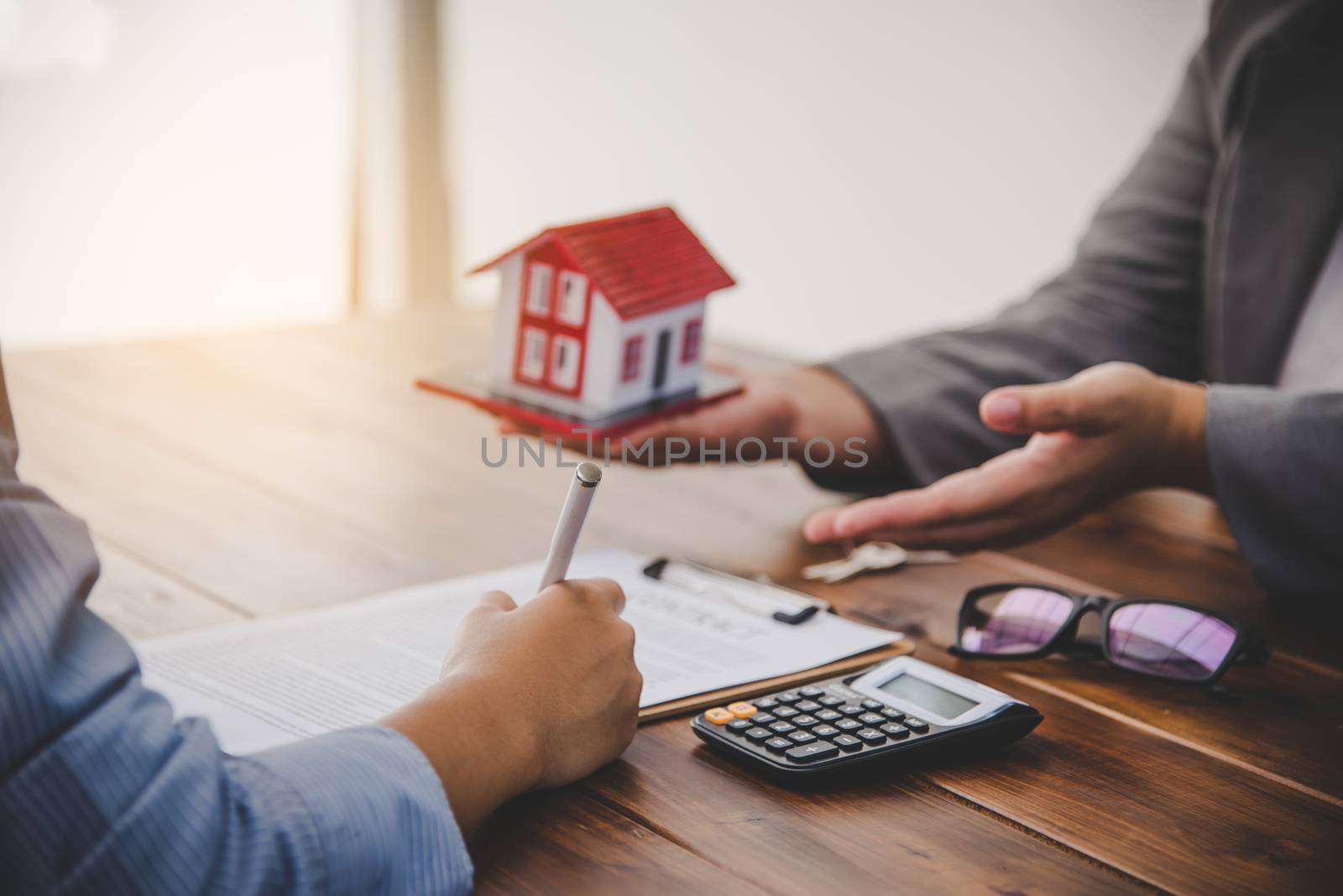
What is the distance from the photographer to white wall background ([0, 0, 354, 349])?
2.68m

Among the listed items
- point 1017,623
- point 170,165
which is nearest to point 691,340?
point 1017,623

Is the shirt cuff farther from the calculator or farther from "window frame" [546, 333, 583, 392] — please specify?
"window frame" [546, 333, 583, 392]

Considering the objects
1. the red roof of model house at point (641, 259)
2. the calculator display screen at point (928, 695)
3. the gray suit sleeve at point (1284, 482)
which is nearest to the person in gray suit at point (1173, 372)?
the gray suit sleeve at point (1284, 482)

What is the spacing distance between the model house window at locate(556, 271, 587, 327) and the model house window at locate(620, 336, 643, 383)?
0.04 meters

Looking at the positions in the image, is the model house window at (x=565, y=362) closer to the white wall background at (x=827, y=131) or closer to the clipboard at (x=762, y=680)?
the clipboard at (x=762, y=680)

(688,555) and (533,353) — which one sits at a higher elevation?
(533,353)

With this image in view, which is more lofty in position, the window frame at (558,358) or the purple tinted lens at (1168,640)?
the window frame at (558,358)

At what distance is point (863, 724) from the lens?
0.60m

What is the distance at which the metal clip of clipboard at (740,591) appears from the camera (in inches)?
30.5

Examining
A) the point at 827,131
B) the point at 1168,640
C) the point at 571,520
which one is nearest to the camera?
the point at 571,520

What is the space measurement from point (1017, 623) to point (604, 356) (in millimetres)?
360

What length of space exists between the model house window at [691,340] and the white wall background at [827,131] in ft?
5.33

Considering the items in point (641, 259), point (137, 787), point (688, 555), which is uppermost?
point (641, 259)

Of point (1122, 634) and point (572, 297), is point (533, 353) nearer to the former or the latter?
point (572, 297)
